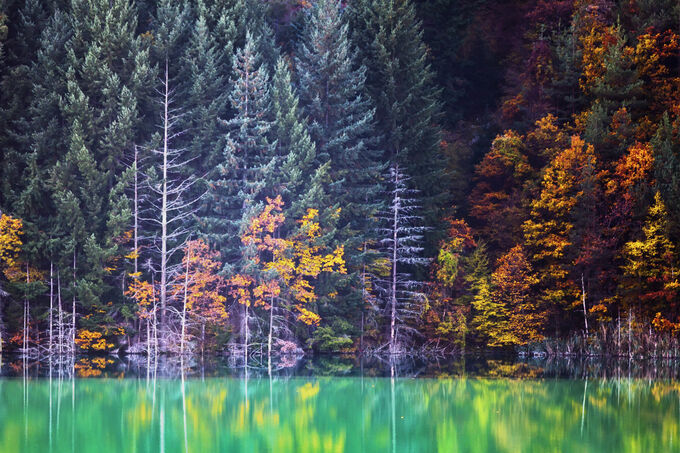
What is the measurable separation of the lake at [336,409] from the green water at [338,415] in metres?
0.04

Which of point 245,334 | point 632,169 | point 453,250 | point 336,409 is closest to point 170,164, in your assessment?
point 245,334

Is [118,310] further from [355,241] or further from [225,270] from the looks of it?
[355,241]

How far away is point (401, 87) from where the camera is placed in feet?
141

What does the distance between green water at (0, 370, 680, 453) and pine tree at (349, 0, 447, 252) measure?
15.5 metres

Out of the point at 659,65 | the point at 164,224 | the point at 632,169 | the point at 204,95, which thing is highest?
the point at 659,65

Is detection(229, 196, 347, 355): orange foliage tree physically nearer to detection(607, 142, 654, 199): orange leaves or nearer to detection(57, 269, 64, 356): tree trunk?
detection(57, 269, 64, 356): tree trunk

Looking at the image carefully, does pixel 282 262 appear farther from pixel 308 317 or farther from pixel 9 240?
pixel 9 240

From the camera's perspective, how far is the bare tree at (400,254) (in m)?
40.1

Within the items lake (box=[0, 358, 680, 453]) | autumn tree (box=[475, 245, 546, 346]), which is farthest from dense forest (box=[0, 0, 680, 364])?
lake (box=[0, 358, 680, 453])

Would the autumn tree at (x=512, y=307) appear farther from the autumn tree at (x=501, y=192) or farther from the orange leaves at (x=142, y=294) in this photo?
the orange leaves at (x=142, y=294)

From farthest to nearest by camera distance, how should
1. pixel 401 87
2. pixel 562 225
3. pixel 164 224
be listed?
pixel 401 87 → pixel 562 225 → pixel 164 224

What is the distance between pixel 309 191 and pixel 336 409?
1624cm

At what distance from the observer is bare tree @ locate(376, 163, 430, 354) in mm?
40094

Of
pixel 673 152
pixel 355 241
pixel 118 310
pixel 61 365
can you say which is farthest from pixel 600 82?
pixel 61 365
